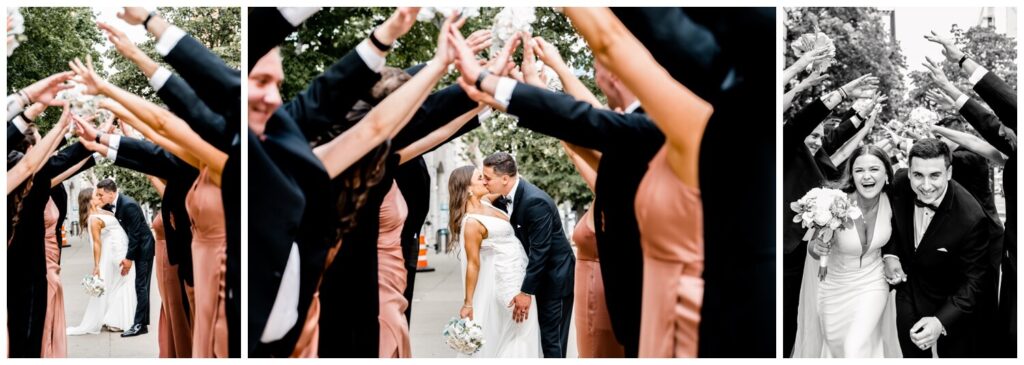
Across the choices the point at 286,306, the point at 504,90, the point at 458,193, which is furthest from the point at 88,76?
the point at 458,193

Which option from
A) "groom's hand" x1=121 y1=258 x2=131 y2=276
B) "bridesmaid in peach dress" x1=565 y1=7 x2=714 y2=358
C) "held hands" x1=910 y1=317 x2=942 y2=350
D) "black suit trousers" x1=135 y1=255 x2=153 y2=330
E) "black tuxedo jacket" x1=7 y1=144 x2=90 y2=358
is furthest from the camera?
"groom's hand" x1=121 y1=258 x2=131 y2=276

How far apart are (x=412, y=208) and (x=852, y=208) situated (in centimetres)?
207

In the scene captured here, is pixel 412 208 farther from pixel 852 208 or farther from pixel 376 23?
pixel 852 208

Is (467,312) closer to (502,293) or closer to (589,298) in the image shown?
(502,293)

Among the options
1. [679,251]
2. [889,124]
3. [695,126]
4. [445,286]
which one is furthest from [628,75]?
[445,286]

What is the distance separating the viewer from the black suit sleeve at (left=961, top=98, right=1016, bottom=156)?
487cm

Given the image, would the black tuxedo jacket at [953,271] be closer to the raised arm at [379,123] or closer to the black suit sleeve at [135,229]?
the raised arm at [379,123]

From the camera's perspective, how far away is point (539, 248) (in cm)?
580

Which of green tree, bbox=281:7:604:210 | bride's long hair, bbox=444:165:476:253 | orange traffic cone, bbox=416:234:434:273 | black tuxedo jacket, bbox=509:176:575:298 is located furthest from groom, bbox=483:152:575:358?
orange traffic cone, bbox=416:234:434:273

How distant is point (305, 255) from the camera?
4340mm

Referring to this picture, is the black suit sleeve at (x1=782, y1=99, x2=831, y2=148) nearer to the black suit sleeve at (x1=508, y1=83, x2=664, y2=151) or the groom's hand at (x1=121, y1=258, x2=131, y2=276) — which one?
the black suit sleeve at (x1=508, y1=83, x2=664, y2=151)

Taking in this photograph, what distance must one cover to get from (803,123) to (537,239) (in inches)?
61.8

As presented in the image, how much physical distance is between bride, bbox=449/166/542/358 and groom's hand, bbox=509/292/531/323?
5 centimetres

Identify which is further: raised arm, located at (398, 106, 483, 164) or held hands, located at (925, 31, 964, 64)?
held hands, located at (925, 31, 964, 64)
